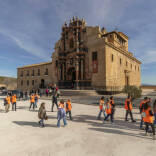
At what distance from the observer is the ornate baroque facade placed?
21.5 m

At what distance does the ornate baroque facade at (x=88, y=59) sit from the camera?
21.5 m

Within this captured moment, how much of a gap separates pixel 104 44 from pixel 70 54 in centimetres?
804

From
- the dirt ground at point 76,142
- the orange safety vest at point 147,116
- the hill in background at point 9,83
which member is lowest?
the dirt ground at point 76,142

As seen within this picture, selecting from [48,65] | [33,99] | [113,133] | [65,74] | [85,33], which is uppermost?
[85,33]

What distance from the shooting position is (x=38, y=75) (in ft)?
116

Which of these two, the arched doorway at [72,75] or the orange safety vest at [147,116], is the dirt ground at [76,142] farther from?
the arched doorway at [72,75]

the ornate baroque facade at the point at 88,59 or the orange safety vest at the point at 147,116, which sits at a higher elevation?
the ornate baroque facade at the point at 88,59

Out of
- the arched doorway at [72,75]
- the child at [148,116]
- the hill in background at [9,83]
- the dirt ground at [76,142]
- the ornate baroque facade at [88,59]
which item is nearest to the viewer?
the dirt ground at [76,142]

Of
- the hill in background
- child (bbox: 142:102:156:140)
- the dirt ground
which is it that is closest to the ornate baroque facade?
child (bbox: 142:102:156:140)

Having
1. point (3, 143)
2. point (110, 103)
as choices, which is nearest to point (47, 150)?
point (3, 143)

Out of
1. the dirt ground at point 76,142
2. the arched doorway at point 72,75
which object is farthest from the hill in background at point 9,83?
the dirt ground at point 76,142

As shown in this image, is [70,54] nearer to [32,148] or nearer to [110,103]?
[110,103]

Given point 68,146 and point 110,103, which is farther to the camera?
point 110,103

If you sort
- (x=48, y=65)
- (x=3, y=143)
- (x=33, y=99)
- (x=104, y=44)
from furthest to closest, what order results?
(x=48, y=65) → (x=104, y=44) → (x=33, y=99) → (x=3, y=143)
